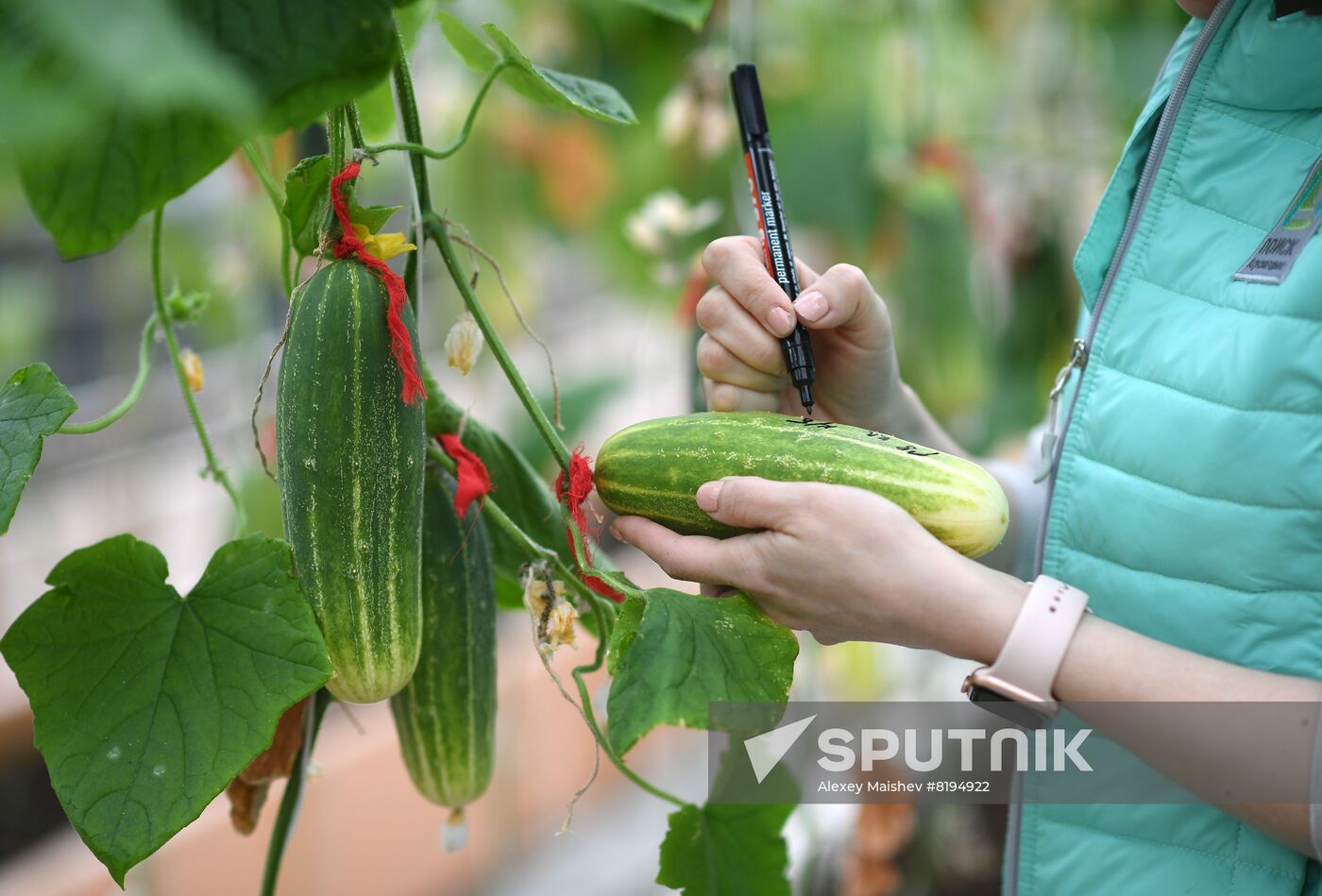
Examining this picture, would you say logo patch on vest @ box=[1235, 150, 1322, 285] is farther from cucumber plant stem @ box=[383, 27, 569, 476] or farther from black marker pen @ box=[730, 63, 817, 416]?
cucumber plant stem @ box=[383, 27, 569, 476]

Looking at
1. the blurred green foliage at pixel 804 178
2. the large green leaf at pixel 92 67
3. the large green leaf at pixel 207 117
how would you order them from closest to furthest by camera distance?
the large green leaf at pixel 92 67 < the large green leaf at pixel 207 117 < the blurred green foliage at pixel 804 178

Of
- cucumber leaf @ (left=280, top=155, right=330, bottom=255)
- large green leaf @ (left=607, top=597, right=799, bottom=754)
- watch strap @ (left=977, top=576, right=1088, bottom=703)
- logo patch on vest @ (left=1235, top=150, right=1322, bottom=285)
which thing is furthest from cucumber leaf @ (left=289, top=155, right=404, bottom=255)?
logo patch on vest @ (left=1235, top=150, right=1322, bottom=285)

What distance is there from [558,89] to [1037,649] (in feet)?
1.20

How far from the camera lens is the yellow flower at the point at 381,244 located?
1.66ft

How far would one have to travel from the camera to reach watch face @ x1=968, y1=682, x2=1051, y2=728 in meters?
0.55

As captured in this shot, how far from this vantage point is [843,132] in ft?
4.93

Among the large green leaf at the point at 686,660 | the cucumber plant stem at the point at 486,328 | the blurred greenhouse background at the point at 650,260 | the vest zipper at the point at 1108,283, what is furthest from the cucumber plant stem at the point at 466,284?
the blurred greenhouse background at the point at 650,260

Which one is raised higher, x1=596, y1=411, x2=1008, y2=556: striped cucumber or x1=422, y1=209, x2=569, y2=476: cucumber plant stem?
x1=422, y1=209, x2=569, y2=476: cucumber plant stem

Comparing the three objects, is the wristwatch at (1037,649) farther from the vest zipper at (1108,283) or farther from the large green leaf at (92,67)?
the large green leaf at (92,67)

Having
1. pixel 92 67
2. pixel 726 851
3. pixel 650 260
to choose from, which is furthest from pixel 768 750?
pixel 650 260

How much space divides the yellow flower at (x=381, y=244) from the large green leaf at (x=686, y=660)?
200 millimetres

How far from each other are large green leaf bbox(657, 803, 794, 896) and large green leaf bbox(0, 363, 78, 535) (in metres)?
0.37

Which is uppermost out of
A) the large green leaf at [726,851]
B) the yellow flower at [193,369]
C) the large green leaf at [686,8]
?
the large green leaf at [686,8]

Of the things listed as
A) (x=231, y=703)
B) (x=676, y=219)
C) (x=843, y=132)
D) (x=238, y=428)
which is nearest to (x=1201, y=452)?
(x=231, y=703)
